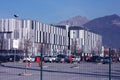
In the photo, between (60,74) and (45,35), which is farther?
(45,35)

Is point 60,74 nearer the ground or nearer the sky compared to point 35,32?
nearer the ground

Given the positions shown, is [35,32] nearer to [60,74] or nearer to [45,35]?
[45,35]

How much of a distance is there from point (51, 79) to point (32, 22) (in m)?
133

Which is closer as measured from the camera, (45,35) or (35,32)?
(35,32)

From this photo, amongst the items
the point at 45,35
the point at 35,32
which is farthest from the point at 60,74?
the point at 45,35

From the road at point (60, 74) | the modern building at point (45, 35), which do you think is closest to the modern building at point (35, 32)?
the modern building at point (45, 35)

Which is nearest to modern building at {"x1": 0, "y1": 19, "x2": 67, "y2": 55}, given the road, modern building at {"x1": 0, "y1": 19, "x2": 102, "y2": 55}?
modern building at {"x1": 0, "y1": 19, "x2": 102, "y2": 55}

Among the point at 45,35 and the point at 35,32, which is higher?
the point at 35,32

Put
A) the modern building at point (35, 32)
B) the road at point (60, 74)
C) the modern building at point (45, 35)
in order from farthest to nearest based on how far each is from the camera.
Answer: the modern building at point (35, 32) → the modern building at point (45, 35) → the road at point (60, 74)

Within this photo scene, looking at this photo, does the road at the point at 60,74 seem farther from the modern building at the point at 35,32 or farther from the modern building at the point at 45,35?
the modern building at the point at 35,32

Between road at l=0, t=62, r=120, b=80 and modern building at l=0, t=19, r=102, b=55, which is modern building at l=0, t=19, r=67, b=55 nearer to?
modern building at l=0, t=19, r=102, b=55

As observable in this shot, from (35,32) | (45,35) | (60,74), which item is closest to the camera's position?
(60,74)

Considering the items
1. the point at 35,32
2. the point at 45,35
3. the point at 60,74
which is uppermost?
the point at 35,32

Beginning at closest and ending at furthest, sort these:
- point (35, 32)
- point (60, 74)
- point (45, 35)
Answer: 1. point (60, 74)
2. point (35, 32)
3. point (45, 35)
